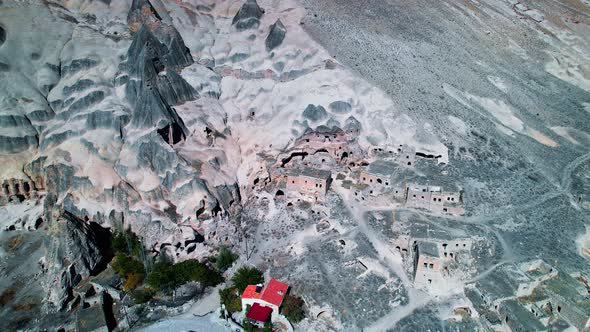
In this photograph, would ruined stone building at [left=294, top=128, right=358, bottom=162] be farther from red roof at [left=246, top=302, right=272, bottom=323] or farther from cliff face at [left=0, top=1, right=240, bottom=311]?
red roof at [left=246, top=302, right=272, bottom=323]

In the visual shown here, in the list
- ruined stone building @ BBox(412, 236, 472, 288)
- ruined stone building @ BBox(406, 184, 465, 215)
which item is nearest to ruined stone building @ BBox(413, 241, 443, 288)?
ruined stone building @ BBox(412, 236, 472, 288)

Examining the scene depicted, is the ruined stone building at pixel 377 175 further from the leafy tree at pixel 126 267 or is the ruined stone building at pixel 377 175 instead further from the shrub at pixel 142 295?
the shrub at pixel 142 295

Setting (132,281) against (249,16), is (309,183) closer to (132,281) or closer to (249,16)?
(132,281)

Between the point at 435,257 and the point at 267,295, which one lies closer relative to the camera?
the point at 267,295

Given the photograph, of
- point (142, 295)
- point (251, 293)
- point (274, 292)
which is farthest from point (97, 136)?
point (274, 292)

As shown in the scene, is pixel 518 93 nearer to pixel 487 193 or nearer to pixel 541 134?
pixel 541 134

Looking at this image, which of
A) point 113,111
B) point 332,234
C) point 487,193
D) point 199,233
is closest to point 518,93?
point 487,193
